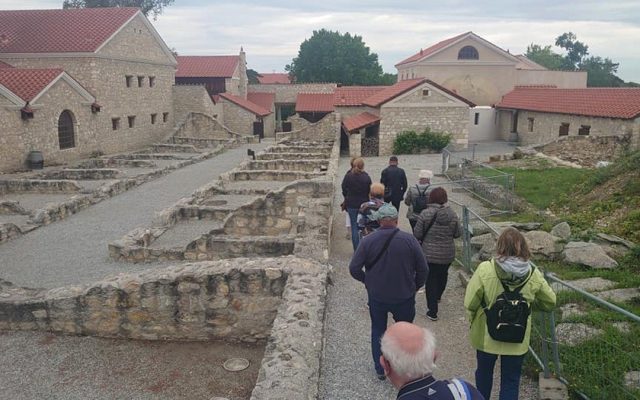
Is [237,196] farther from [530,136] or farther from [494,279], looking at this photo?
[530,136]

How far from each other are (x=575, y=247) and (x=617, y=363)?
13.9ft

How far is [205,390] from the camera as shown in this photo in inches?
241

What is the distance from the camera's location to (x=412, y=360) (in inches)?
105

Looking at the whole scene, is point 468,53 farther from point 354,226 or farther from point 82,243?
point 82,243

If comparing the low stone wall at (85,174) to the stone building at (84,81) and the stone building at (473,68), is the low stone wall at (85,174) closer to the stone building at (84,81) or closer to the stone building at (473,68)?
the stone building at (84,81)

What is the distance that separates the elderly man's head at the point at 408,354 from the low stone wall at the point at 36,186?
1775 cm

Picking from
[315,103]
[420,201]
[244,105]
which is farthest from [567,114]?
[244,105]

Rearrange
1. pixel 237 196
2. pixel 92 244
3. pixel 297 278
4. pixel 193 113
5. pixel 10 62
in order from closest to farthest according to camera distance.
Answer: pixel 297 278 < pixel 92 244 < pixel 237 196 < pixel 10 62 < pixel 193 113

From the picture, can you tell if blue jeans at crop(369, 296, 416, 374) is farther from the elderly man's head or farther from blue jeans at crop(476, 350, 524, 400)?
the elderly man's head

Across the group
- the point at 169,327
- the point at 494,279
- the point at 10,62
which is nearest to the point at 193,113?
the point at 10,62

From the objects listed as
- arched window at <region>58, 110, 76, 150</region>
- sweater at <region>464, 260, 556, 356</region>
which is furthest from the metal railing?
arched window at <region>58, 110, 76, 150</region>

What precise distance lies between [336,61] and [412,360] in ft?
196

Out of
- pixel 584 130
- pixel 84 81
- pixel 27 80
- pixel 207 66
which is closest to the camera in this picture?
pixel 27 80

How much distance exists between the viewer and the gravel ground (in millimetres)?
5121
